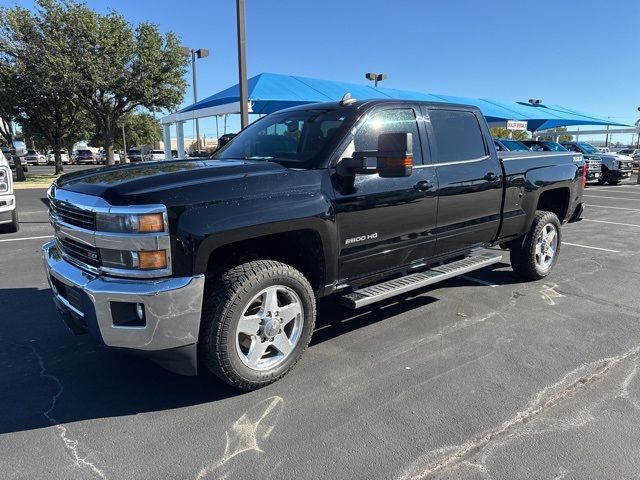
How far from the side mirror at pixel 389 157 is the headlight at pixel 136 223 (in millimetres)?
1378

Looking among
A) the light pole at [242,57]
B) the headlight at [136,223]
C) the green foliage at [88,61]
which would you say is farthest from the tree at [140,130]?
the headlight at [136,223]

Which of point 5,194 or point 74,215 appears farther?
point 5,194

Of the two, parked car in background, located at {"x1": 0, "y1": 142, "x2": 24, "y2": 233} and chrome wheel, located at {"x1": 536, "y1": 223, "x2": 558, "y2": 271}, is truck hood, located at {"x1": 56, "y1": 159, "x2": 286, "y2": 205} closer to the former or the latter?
chrome wheel, located at {"x1": 536, "y1": 223, "x2": 558, "y2": 271}

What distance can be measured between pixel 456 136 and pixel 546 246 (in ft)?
7.03

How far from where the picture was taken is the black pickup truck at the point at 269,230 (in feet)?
9.08

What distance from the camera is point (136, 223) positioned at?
8.85 feet

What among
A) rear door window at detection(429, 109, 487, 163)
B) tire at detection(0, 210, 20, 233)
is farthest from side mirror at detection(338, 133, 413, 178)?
tire at detection(0, 210, 20, 233)

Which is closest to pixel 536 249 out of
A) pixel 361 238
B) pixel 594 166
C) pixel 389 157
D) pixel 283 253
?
pixel 361 238

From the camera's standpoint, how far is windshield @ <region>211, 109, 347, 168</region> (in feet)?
12.0

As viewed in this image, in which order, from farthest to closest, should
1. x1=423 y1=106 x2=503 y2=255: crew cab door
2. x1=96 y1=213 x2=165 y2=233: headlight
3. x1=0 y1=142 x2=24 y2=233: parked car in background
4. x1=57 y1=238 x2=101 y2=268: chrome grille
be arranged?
x1=0 y1=142 x2=24 y2=233: parked car in background
x1=423 y1=106 x2=503 y2=255: crew cab door
x1=57 y1=238 x2=101 y2=268: chrome grille
x1=96 y1=213 x2=165 y2=233: headlight

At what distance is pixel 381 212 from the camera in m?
3.73

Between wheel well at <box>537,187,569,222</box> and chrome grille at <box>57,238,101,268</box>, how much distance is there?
5.15 m

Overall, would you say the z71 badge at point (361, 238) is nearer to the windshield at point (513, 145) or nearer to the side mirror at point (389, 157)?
the side mirror at point (389, 157)

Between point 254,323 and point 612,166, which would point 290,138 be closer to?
point 254,323
